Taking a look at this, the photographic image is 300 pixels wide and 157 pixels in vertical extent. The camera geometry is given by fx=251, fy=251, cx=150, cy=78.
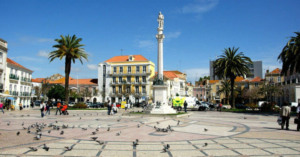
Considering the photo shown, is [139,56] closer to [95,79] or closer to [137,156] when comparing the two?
[95,79]

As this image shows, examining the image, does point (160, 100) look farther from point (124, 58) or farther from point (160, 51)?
point (124, 58)

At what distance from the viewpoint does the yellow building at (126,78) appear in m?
72.1

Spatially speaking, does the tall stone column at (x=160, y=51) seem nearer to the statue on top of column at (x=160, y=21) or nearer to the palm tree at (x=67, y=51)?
the statue on top of column at (x=160, y=21)

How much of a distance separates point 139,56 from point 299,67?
51130 millimetres

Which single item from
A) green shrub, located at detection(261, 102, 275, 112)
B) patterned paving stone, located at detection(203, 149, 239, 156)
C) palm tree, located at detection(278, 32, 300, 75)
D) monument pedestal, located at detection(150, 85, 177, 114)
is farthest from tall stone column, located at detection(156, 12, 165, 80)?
patterned paving stone, located at detection(203, 149, 239, 156)

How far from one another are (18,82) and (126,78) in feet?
100.0

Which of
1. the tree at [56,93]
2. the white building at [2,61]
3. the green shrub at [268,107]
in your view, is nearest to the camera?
the green shrub at [268,107]

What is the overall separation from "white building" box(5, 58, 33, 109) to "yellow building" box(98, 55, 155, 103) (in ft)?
68.4

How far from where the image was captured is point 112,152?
317 inches

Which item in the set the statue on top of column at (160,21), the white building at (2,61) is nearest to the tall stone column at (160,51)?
the statue on top of column at (160,21)

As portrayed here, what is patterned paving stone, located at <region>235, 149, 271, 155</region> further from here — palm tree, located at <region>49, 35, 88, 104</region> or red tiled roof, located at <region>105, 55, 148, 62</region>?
red tiled roof, located at <region>105, 55, 148, 62</region>

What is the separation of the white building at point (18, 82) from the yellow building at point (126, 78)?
20.9 m

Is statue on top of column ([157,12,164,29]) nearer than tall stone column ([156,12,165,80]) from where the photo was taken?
No

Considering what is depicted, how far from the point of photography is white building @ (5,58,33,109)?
47562 millimetres
